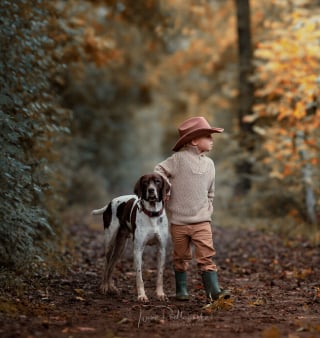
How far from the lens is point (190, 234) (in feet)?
22.9

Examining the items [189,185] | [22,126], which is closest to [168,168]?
[189,185]

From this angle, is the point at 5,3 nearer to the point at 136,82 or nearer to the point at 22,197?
the point at 22,197

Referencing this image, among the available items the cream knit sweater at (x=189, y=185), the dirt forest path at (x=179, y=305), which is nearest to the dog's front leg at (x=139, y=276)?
the dirt forest path at (x=179, y=305)

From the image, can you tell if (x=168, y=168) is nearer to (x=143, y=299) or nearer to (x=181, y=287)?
(x=181, y=287)

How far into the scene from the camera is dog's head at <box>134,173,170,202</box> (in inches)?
261

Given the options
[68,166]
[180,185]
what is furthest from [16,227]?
[68,166]

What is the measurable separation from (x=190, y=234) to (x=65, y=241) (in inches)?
175

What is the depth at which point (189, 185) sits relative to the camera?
7027mm

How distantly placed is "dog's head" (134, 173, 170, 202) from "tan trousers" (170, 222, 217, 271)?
49 centimetres

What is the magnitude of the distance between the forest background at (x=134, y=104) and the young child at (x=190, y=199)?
5.28 feet

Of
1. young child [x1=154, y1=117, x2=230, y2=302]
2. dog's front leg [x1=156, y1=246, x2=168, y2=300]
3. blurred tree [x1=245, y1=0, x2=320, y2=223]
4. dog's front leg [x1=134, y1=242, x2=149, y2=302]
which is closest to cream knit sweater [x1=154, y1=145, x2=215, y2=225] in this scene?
young child [x1=154, y1=117, x2=230, y2=302]

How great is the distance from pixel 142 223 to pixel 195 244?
63 centimetres

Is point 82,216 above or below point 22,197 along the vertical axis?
above

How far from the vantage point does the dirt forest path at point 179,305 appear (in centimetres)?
509
